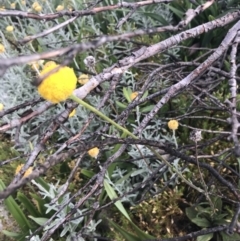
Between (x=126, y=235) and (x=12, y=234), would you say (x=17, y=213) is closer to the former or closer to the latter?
(x=12, y=234)

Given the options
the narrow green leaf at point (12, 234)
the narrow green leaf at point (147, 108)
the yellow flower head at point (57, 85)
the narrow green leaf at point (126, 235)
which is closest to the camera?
the yellow flower head at point (57, 85)

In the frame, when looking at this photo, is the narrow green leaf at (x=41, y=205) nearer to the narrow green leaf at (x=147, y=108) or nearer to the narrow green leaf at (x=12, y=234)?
the narrow green leaf at (x=12, y=234)

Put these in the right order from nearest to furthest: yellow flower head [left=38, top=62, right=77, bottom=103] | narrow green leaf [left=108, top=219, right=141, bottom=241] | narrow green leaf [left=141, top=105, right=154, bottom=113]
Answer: yellow flower head [left=38, top=62, right=77, bottom=103] < narrow green leaf [left=108, top=219, right=141, bottom=241] < narrow green leaf [left=141, top=105, right=154, bottom=113]

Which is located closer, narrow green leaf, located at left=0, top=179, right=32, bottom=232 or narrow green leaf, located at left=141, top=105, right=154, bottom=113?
narrow green leaf, located at left=0, top=179, right=32, bottom=232

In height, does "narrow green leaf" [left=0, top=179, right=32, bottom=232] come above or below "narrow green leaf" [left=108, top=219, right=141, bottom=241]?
above

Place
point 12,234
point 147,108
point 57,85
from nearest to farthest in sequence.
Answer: point 57,85 → point 12,234 → point 147,108

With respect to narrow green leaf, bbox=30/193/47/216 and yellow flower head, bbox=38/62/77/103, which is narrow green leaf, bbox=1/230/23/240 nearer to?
narrow green leaf, bbox=30/193/47/216

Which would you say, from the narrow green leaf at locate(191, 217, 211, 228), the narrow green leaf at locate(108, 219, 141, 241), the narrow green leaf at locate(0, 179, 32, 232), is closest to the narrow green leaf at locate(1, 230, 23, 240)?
the narrow green leaf at locate(0, 179, 32, 232)

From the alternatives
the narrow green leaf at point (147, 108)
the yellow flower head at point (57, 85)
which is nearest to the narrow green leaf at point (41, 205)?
the narrow green leaf at point (147, 108)

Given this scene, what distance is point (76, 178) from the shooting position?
1694 mm

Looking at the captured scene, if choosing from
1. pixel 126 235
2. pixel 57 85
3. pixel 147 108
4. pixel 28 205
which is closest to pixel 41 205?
pixel 28 205

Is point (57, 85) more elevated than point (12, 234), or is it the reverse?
point (57, 85)

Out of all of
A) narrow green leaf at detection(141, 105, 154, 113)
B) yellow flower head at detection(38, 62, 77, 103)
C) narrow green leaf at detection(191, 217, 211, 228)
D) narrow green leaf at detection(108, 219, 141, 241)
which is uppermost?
yellow flower head at detection(38, 62, 77, 103)

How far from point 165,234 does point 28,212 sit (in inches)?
20.9
